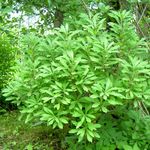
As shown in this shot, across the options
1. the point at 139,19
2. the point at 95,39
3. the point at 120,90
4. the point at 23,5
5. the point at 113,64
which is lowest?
the point at 120,90

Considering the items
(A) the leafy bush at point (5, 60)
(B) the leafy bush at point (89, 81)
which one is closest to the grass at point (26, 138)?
(B) the leafy bush at point (89, 81)

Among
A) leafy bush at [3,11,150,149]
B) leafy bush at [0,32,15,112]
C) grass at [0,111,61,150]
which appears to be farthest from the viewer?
leafy bush at [0,32,15,112]

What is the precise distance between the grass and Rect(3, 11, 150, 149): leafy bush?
914 mm

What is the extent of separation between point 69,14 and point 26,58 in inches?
30.1

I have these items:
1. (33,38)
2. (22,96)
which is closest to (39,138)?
(22,96)

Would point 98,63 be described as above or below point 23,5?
below

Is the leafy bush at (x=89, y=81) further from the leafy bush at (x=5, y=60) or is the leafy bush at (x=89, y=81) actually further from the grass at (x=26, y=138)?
the leafy bush at (x=5, y=60)

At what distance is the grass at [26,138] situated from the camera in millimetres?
3690

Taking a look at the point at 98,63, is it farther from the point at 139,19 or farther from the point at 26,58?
the point at 139,19

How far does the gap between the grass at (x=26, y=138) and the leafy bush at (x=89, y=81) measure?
914 mm

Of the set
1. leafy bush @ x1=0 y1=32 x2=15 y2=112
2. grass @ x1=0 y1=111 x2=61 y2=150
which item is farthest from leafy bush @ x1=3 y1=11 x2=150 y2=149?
leafy bush @ x1=0 y1=32 x2=15 y2=112

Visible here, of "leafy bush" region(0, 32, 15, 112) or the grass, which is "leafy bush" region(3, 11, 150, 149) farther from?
"leafy bush" region(0, 32, 15, 112)

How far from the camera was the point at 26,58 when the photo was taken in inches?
118

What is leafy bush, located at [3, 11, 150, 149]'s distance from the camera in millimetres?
2486
